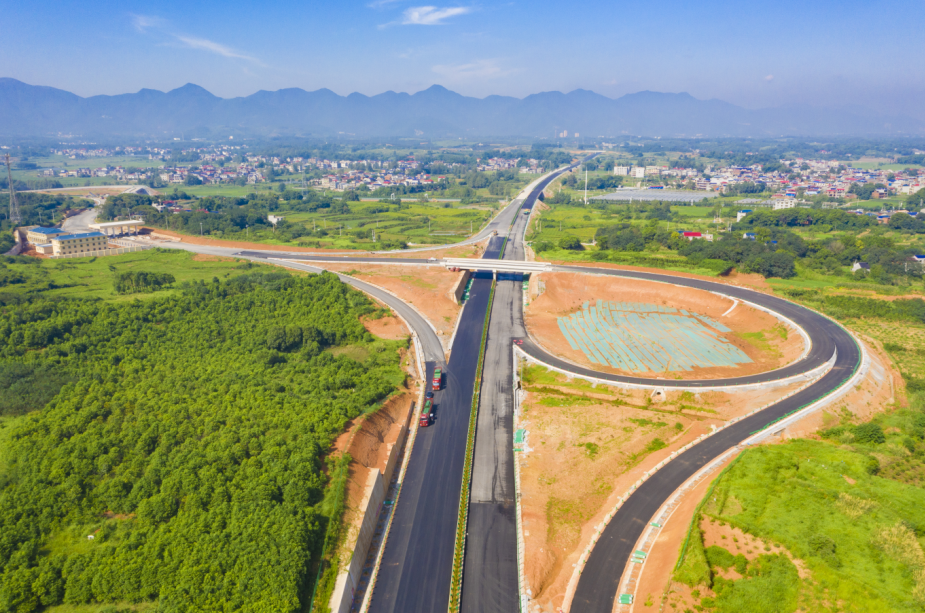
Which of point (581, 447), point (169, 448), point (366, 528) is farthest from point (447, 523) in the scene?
point (169, 448)

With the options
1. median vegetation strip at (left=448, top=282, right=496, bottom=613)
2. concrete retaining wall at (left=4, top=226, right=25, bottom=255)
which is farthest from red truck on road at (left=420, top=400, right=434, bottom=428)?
concrete retaining wall at (left=4, top=226, right=25, bottom=255)

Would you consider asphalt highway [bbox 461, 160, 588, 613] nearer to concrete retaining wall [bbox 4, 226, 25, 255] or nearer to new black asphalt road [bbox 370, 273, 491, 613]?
new black asphalt road [bbox 370, 273, 491, 613]

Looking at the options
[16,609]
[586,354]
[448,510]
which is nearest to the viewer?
[16,609]

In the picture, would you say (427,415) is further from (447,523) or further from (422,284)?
(422,284)

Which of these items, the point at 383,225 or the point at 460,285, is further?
the point at 383,225

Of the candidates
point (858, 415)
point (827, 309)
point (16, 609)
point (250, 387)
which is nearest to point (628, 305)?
point (827, 309)

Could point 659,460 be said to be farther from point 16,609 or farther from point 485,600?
point 16,609
